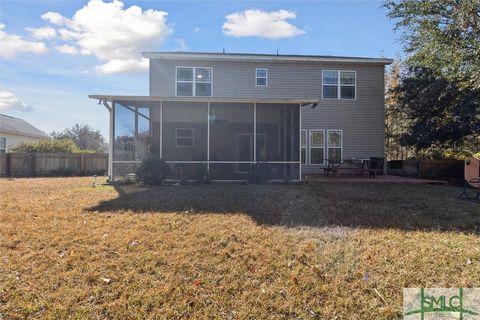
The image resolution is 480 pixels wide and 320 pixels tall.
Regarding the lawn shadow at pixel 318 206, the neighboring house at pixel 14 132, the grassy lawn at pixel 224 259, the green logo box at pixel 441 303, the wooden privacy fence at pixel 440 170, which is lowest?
the green logo box at pixel 441 303

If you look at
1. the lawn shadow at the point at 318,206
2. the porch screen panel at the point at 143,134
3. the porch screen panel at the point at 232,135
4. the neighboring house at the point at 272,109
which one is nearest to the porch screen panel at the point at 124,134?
the porch screen panel at the point at 143,134

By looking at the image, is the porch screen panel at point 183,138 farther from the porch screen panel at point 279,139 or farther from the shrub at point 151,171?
the shrub at point 151,171

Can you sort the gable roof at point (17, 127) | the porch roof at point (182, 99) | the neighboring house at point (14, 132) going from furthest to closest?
the gable roof at point (17, 127) < the neighboring house at point (14, 132) < the porch roof at point (182, 99)

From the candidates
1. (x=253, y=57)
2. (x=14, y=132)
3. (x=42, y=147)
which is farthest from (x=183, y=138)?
(x=14, y=132)

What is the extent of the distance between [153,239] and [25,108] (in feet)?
110

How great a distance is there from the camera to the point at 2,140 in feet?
74.6

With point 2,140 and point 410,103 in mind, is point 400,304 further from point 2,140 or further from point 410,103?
point 2,140

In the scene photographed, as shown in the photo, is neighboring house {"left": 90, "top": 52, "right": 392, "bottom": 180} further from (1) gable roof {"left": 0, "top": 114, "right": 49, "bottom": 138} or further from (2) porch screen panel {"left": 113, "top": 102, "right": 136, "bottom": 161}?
(1) gable roof {"left": 0, "top": 114, "right": 49, "bottom": 138}

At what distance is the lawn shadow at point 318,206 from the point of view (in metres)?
6.00

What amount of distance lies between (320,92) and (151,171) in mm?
8894

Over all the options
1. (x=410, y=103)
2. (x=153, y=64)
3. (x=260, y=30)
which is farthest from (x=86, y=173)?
(x=410, y=103)

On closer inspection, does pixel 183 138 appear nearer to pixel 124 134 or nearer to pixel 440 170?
pixel 124 134

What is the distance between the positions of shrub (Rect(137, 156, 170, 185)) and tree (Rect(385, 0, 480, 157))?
964cm

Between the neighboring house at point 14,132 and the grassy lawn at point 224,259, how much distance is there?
19750mm
